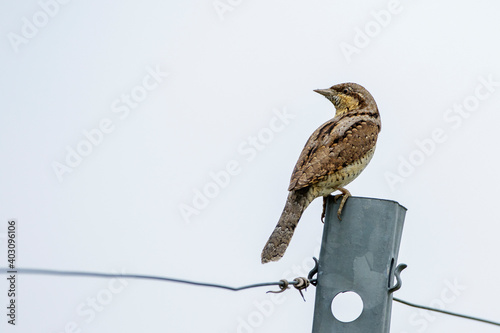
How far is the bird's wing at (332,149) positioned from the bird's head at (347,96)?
61 cm

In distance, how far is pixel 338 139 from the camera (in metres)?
6.15

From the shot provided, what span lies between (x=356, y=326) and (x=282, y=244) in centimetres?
170

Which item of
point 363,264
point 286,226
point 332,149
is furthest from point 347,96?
point 363,264

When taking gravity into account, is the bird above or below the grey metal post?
above

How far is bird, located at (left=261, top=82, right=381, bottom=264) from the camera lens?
5.49 m

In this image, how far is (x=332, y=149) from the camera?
19.8 ft

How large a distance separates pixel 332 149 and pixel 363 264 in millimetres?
2365

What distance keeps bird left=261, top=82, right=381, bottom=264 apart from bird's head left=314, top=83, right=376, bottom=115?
359 millimetres

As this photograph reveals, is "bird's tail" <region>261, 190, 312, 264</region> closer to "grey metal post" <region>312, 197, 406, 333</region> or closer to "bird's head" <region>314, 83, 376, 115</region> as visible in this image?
"grey metal post" <region>312, 197, 406, 333</region>

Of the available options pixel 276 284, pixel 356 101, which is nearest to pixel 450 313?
pixel 276 284

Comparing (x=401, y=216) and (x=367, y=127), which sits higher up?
(x=367, y=127)

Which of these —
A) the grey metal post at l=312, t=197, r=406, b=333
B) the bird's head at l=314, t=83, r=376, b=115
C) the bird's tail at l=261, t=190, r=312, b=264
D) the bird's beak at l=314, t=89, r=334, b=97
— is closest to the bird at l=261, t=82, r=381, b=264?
the bird's tail at l=261, t=190, r=312, b=264

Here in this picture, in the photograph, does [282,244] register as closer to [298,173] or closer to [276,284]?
[298,173]

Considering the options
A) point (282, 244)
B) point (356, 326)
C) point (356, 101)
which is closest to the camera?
point (356, 326)
